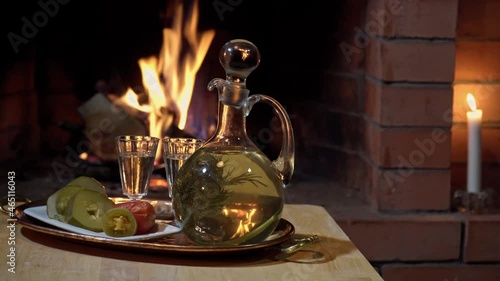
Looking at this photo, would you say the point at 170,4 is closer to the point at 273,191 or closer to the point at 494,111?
the point at 494,111

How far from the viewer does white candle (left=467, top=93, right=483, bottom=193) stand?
2096 millimetres

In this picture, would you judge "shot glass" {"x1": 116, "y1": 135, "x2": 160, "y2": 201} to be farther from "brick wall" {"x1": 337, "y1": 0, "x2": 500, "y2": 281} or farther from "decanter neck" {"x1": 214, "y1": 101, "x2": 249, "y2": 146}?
"brick wall" {"x1": 337, "y1": 0, "x2": 500, "y2": 281}

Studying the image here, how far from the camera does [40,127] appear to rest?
8.38 ft

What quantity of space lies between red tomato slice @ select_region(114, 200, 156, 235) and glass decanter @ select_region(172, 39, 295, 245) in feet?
0.13

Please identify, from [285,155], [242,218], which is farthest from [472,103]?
[242,218]

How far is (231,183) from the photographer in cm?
110

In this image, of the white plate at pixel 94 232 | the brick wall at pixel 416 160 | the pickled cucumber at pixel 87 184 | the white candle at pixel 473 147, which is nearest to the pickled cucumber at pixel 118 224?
the white plate at pixel 94 232

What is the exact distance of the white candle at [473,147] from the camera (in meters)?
2.10

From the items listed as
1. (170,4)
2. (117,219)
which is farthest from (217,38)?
(117,219)

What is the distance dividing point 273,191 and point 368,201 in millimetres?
1090

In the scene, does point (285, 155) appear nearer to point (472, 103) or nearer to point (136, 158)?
point (136, 158)

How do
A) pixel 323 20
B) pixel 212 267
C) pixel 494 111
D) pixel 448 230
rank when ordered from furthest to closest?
pixel 323 20 → pixel 494 111 → pixel 448 230 → pixel 212 267

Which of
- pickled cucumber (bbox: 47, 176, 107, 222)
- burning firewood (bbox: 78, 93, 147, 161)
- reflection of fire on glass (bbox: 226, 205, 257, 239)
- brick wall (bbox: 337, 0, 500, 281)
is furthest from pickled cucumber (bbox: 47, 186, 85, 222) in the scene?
burning firewood (bbox: 78, 93, 147, 161)

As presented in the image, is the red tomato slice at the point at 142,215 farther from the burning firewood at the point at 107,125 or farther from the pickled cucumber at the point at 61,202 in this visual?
the burning firewood at the point at 107,125
